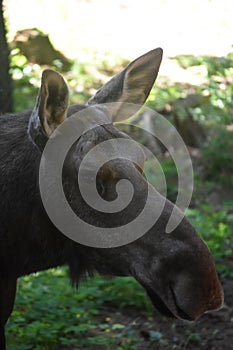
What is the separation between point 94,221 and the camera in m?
4.20

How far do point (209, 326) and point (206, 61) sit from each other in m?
3.29

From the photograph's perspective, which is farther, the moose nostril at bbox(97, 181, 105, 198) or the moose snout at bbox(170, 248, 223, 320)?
the moose nostril at bbox(97, 181, 105, 198)

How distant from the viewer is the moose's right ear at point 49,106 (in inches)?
156

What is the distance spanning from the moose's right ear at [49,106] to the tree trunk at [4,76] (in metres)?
2.94

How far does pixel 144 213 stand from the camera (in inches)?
156

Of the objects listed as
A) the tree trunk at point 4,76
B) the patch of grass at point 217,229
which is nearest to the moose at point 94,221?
the tree trunk at point 4,76

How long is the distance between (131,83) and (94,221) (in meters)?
1.10

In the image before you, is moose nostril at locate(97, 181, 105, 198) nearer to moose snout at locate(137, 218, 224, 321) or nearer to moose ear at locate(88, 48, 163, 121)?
moose snout at locate(137, 218, 224, 321)

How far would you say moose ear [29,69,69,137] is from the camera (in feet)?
13.0

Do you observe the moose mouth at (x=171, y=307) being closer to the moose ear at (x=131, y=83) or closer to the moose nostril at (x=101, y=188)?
the moose nostril at (x=101, y=188)

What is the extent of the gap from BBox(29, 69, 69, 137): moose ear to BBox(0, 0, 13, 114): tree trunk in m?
2.97

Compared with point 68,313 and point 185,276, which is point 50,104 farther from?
point 68,313

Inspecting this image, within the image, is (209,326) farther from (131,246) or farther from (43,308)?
(131,246)

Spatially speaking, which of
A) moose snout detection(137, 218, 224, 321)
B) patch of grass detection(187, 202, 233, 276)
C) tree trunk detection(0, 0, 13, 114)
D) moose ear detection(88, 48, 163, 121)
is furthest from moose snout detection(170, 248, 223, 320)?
tree trunk detection(0, 0, 13, 114)
